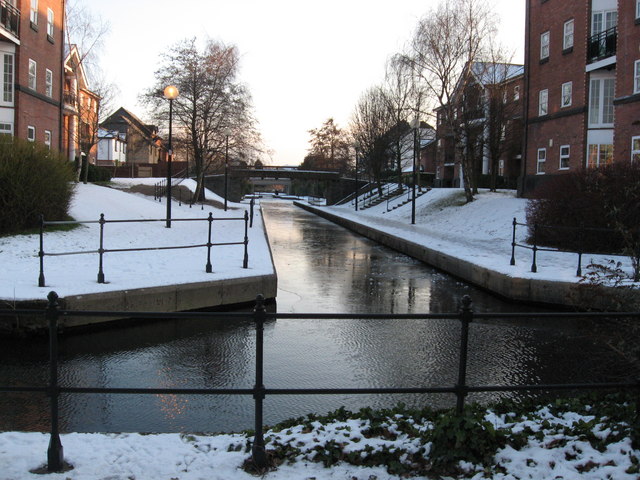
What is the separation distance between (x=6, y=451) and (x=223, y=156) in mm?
34531

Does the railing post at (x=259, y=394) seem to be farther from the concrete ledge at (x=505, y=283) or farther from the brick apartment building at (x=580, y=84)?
the brick apartment building at (x=580, y=84)

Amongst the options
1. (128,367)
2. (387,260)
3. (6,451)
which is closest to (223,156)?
(387,260)

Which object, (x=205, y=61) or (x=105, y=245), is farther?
(x=205, y=61)

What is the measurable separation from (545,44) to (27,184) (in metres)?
27.0

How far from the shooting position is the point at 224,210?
3538cm

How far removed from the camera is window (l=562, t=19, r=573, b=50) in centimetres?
2833

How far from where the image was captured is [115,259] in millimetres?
12711

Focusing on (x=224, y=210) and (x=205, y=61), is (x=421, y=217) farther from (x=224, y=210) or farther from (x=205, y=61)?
(x=205, y=61)

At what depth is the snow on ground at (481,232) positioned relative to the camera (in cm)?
1380

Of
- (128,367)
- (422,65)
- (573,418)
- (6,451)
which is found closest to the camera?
Result: (6,451)

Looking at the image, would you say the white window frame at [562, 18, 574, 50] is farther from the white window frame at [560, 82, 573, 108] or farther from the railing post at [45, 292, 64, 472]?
the railing post at [45, 292, 64, 472]

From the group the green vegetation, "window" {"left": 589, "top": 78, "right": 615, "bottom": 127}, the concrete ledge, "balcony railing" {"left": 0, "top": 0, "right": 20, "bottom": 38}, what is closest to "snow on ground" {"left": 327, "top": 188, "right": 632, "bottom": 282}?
the concrete ledge

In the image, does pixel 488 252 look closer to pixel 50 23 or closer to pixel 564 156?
pixel 564 156

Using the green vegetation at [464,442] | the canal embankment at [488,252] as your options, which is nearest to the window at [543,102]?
the canal embankment at [488,252]
